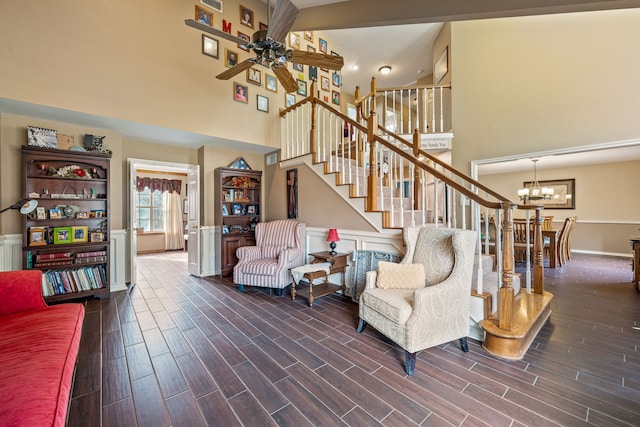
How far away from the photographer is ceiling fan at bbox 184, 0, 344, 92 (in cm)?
243

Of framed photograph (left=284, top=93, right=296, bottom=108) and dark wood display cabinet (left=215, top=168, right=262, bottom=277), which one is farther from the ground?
framed photograph (left=284, top=93, right=296, bottom=108)

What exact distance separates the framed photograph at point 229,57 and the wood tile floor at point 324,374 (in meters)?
3.91

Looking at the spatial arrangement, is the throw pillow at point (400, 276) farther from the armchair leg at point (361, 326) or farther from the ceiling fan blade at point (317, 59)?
the ceiling fan blade at point (317, 59)

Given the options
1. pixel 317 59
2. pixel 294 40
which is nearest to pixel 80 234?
pixel 317 59

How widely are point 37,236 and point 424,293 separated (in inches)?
183

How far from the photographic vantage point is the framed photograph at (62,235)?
3407mm

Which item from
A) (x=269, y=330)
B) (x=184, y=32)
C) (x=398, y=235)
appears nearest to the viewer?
(x=269, y=330)

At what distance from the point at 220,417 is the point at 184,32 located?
4.86m

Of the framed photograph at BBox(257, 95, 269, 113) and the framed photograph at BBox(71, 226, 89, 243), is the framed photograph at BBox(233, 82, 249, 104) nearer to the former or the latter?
the framed photograph at BBox(257, 95, 269, 113)

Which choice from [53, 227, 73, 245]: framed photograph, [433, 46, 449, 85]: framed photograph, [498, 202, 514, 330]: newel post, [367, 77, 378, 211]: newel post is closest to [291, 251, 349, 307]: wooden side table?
[367, 77, 378, 211]: newel post

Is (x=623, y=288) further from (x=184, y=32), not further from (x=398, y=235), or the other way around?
(x=184, y=32)

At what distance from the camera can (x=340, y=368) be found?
2.01 metres

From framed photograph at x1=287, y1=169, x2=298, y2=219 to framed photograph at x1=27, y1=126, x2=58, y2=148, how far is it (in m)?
3.31

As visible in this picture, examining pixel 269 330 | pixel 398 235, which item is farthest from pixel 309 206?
pixel 269 330
